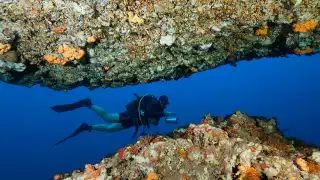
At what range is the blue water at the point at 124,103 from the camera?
64750mm

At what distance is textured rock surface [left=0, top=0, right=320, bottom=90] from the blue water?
44527mm

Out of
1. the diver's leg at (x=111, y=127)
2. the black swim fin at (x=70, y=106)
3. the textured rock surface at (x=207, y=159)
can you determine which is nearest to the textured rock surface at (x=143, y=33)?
the textured rock surface at (x=207, y=159)

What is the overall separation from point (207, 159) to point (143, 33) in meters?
3.04

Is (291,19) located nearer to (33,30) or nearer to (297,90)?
(33,30)

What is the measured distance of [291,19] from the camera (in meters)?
5.64

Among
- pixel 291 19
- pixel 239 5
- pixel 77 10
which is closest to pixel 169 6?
pixel 239 5

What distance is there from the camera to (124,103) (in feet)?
316

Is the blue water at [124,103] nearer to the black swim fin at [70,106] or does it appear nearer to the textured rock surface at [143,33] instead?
A: the black swim fin at [70,106]

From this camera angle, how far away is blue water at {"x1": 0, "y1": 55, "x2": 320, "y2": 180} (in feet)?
212

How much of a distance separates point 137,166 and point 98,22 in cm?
296

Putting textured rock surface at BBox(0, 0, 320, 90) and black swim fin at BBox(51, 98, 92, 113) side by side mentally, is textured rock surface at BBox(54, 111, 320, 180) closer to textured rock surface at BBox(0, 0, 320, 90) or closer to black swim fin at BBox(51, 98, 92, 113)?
textured rock surface at BBox(0, 0, 320, 90)

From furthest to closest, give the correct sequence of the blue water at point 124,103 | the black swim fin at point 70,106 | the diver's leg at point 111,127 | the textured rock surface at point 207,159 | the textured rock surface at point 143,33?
the blue water at point 124,103 < the diver's leg at point 111,127 < the black swim fin at point 70,106 < the textured rock surface at point 143,33 < the textured rock surface at point 207,159

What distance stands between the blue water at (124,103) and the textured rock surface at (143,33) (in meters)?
44.5

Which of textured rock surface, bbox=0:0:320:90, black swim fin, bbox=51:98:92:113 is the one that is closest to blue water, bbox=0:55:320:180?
black swim fin, bbox=51:98:92:113
